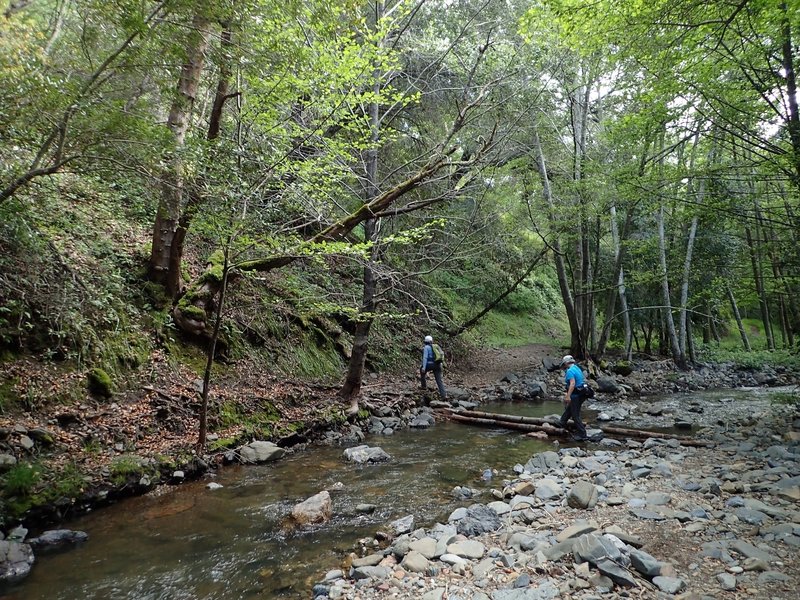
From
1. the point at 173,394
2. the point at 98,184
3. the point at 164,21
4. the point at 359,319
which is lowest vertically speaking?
the point at 173,394

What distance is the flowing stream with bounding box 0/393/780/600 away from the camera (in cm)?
398

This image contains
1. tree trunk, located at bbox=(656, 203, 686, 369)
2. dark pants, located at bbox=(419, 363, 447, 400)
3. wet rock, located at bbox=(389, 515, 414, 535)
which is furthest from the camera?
tree trunk, located at bbox=(656, 203, 686, 369)

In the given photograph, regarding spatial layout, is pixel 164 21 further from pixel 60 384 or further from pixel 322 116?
pixel 60 384

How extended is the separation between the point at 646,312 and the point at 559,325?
874 centimetres

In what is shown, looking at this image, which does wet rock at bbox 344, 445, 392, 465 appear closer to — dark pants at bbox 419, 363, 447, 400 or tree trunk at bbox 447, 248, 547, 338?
dark pants at bbox 419, 363, 447, 400

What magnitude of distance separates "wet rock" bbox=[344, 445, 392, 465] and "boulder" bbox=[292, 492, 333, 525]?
2051 mm

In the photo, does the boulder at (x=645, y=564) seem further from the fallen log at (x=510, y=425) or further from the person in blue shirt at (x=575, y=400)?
the fallen log at (x=510, y=425)

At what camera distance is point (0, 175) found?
4.78m

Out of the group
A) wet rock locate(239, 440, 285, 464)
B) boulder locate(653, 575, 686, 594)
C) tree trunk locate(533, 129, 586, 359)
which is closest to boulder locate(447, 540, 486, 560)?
boulder locate(653, 575, 686, 594)

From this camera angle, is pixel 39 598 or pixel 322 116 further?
pixel 322 116

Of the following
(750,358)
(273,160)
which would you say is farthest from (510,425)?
(750,358)

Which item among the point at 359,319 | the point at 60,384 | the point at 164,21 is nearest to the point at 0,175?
the point at 164,21

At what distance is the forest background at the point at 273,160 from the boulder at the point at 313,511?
2327mm

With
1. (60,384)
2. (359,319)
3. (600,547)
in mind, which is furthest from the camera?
(359,319)
